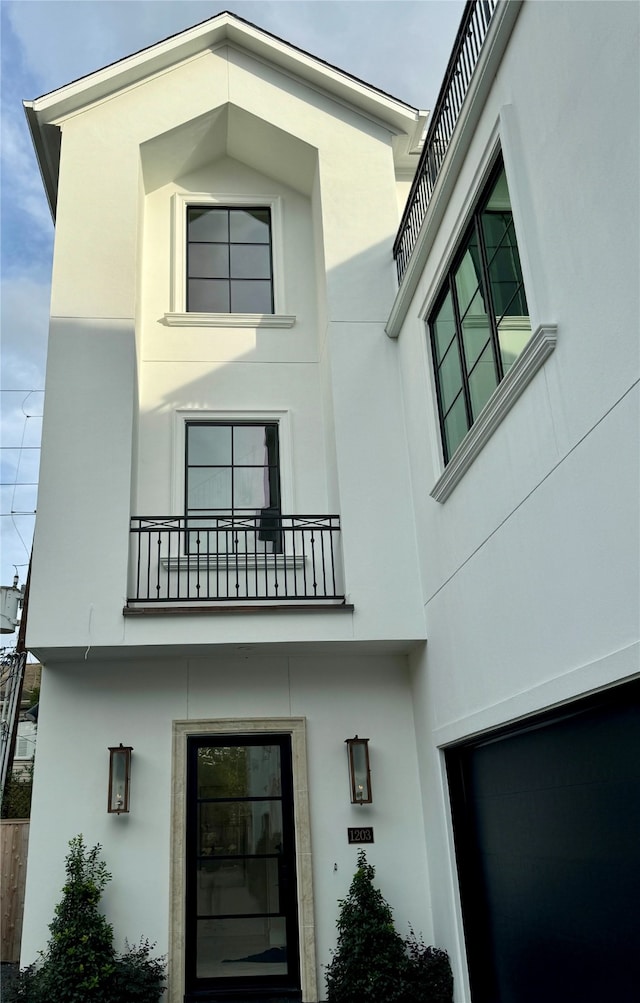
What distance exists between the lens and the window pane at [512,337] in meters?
4.49

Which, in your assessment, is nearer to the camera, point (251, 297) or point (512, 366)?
point (512, 366)

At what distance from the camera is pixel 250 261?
8711 mm

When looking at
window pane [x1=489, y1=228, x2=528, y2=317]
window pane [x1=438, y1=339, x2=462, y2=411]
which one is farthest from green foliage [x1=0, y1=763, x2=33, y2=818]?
window pane [x1=489, y1=228, x2=528, y2=317]

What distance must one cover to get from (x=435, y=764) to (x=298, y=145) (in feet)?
21.0

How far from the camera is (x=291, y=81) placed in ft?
28.0

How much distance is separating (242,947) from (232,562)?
322cm

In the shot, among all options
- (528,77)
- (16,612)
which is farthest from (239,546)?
(528,77)

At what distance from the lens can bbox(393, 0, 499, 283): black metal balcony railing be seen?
513cm

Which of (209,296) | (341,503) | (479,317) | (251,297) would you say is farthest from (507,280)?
(209,296)

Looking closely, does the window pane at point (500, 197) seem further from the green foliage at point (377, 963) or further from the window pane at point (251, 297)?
the green foliage at point (377, 963)

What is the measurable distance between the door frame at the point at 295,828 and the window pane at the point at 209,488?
2082 mm

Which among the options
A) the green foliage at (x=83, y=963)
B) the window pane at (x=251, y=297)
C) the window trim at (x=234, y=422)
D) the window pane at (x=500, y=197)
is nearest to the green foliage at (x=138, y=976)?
the green foliage at (x=83, y=963)

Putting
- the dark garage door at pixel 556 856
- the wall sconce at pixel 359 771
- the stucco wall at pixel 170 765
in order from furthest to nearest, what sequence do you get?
the wall sconce at pixel 359 771 → the stucco wall at pixel 170 765 → the dark garage door at pixel 556 856

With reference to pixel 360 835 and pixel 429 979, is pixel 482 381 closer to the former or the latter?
pixel 360 835
